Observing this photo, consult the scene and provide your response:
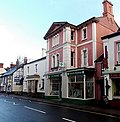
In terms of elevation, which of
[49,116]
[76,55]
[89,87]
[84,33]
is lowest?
[49,116]

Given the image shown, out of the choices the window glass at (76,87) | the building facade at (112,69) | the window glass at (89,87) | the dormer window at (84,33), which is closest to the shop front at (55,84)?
the window glass at (76,87)

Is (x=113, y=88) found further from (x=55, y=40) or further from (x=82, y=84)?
(x=55, y=40)

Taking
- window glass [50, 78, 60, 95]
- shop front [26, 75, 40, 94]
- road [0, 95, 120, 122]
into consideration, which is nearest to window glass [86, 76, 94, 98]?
window glass [50, 78, 60, 95]

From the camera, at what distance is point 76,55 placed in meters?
27.9

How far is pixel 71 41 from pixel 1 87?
41.4 metres

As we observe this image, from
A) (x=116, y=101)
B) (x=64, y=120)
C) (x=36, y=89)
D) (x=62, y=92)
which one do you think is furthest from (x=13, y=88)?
(x=64, y=120)

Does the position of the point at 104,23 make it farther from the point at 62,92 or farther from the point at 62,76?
the point at 62,92

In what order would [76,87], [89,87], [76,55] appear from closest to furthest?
1. [89,87]
2. [76,87]
3. [76,55]

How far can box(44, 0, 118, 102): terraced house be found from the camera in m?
24.0

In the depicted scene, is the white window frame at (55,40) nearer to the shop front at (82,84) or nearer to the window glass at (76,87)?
the shop front at (82,84)

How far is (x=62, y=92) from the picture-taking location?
88.8 feet

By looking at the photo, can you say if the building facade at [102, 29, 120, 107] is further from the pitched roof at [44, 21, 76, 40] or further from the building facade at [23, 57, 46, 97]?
the building facade at [23, 57, 46, 97]

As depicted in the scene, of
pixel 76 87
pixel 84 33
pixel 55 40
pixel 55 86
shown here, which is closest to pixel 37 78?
pixel 55 86

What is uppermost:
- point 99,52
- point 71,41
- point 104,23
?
point 104,23
